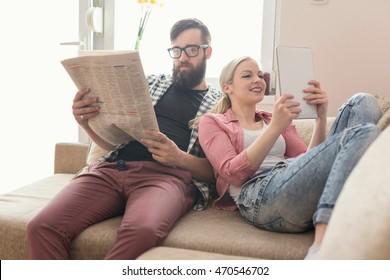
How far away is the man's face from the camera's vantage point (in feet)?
6.35

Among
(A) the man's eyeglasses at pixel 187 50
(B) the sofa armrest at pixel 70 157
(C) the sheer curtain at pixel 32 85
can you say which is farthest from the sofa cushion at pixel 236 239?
(C) the sheer curtain at pixel 32 85

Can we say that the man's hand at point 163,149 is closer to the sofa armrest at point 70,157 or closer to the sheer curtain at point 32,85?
the sofa armrest at point 70,157

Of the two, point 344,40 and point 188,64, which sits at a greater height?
point 344,40

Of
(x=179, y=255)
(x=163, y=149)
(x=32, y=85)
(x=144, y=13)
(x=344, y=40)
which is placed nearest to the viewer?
(x=179, y=255)

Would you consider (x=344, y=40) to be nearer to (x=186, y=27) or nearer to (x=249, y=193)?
(x=186, y=27)

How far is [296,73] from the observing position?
5.46ft

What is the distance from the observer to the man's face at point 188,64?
1936mm

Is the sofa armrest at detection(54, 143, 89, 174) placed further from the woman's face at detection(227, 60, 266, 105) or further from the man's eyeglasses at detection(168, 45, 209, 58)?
the woman's face at detection(227, 60, 266, 105)

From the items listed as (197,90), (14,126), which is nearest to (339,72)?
(197,90)

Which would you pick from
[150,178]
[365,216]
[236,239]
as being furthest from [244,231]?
[365,216]

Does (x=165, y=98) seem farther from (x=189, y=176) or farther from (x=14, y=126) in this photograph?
(x=14, y=126)

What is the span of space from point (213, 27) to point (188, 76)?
101 cm

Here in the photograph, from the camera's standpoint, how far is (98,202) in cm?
166

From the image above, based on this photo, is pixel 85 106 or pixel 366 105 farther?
pixel 85 106
